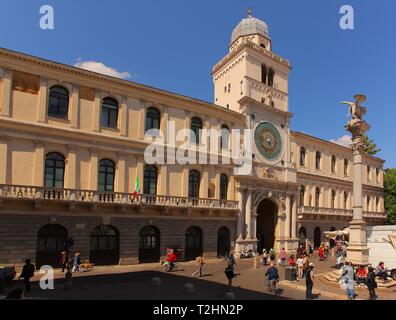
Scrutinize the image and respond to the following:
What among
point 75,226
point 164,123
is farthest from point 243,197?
→ point 75,226

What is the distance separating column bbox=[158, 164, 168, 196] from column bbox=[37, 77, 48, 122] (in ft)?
33.3

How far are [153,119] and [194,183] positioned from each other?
274 inches

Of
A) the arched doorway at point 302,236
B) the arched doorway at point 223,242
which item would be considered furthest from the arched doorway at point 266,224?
the arched doorway at point 223,242

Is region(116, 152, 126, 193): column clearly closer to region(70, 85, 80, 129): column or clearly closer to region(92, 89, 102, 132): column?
region(92, 89, 102, 132): column

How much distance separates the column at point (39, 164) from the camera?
2370 centimetres

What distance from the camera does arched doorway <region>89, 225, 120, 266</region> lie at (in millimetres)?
25917

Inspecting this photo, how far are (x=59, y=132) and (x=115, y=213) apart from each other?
23.8ft

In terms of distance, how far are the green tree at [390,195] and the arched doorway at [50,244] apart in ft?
167

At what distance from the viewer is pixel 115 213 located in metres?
26.6

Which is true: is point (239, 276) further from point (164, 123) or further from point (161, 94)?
point (161, 94)

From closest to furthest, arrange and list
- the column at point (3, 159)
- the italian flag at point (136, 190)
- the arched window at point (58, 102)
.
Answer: the column at point (3, 159), the arched window at point (58, 102), the italian flag at point (136, 190)

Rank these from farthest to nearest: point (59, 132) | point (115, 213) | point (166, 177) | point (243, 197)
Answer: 1. point (243, 197)
2. point (166, 177)
3. point (115, 213)
4. point (59, 132)

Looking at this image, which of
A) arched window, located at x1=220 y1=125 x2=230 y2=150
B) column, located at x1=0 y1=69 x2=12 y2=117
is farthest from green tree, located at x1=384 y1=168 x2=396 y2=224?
column, located at x1=0 y1=69 x2=12 y2=117

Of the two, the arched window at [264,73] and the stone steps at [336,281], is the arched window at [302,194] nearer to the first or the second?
the arched window at [264,73]
